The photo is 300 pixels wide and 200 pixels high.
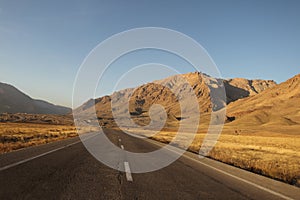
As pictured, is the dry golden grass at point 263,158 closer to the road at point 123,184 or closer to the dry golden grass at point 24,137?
the road at point 123,184

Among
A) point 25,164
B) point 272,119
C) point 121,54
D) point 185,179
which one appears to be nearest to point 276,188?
point 185,179

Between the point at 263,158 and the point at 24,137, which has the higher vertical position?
the point at 263,158

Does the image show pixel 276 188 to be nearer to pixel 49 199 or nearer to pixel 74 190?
pixel 74 190

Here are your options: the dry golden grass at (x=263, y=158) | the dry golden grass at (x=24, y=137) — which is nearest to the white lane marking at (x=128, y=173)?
the dry golden grass at (x=263, y=158)

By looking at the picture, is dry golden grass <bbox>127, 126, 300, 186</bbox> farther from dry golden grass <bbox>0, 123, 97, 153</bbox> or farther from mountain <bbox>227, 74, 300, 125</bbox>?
mountain <bbox>227, 74, 300, 125</bbox>

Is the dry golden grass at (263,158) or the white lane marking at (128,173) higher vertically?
the dry golden grass at (263,158)

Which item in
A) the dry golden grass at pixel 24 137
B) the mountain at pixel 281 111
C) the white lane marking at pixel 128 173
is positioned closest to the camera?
the white lane marking at pixel 128 173

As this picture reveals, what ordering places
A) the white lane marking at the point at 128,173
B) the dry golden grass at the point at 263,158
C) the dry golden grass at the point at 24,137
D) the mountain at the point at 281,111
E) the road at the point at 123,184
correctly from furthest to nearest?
1. the mountain at the point at 281,111
2. the dry golden grass at the point at 24,137
3. the dry golden grass at the point at 263,158
4. the white lane marking at the point at 128,173
5. the road at the point at 123,184

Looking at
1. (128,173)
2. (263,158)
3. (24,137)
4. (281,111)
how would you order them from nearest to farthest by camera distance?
(128,173) → (263,158) → (24,137) → (281,111)

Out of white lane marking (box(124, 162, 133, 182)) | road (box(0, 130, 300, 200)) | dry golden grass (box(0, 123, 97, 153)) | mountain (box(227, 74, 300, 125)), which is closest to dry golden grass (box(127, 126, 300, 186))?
road (box(0, 130, 300, 200))

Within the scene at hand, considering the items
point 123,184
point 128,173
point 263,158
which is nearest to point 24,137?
point 128,173

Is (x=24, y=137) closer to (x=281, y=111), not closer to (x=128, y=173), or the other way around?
(x=128, y=173)

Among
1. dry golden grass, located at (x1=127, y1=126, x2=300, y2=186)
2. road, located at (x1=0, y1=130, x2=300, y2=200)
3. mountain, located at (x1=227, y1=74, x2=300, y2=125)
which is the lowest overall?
road, located at (x1=0, y1=130, x2=300, y2=200)

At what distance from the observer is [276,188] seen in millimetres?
7473
